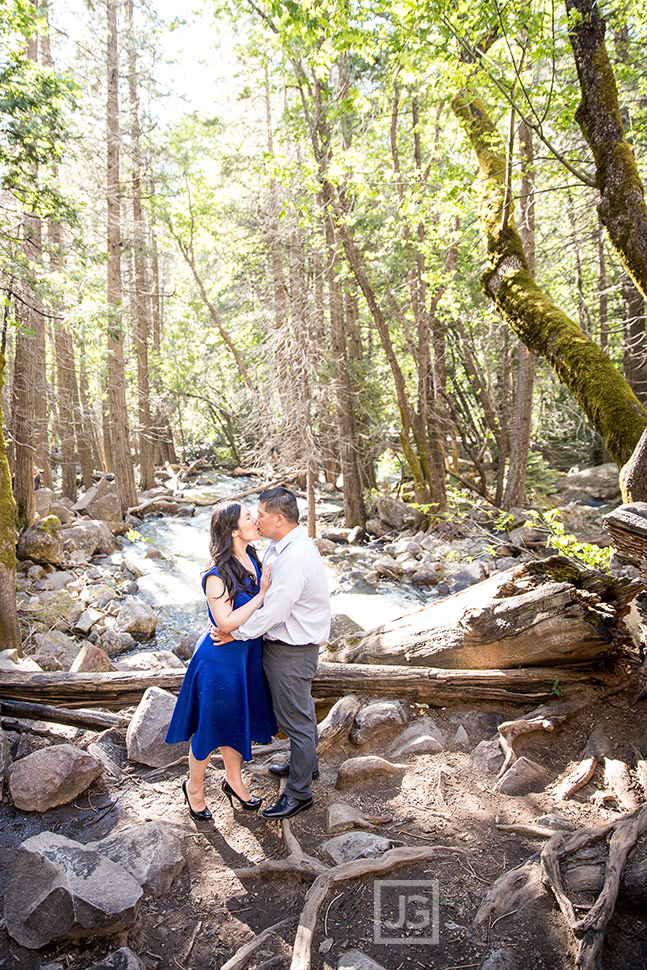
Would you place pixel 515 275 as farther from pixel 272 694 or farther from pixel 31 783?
pixel 31 783

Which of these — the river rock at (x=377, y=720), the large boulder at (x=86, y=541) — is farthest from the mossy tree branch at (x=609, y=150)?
the large boulder at (x=86, y=541)

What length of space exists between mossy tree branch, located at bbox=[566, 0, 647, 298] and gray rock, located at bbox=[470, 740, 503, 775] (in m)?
4.27

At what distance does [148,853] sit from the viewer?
304cm

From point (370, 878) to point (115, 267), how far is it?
16865mm

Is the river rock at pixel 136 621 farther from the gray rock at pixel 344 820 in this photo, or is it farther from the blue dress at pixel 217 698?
the gray rock at pixel 344 820

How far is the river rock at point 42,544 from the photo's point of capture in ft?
35.1

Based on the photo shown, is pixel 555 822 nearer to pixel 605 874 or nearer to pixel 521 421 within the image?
pixel 605 874

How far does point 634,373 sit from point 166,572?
11.4 metres

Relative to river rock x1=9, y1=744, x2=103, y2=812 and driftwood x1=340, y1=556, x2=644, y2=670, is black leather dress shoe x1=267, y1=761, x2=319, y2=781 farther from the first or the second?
driftwood x1=340, y1=556, x2=644, y2=670

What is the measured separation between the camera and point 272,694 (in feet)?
11.3

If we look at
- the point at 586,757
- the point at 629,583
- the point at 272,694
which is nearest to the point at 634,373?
the point at 629,583

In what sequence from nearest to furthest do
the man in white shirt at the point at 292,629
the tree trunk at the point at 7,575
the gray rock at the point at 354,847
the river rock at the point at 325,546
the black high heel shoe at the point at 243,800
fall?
the gray rock at the point at 354,847, the man in white shirt at the point at 292,629, the black high heel shoe at the point at 243,800, the tree trunk at the point at 7,575, the river rock at the point at 325,546

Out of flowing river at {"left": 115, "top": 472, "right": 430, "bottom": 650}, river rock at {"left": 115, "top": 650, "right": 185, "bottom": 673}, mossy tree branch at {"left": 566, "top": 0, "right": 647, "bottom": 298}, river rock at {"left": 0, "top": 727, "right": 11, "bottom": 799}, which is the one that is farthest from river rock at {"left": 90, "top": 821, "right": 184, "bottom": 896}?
mossy tree branch at {"left": 566, "top": 0, "right": 647, "bottom": 298}

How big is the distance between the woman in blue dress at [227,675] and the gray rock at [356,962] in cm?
111
